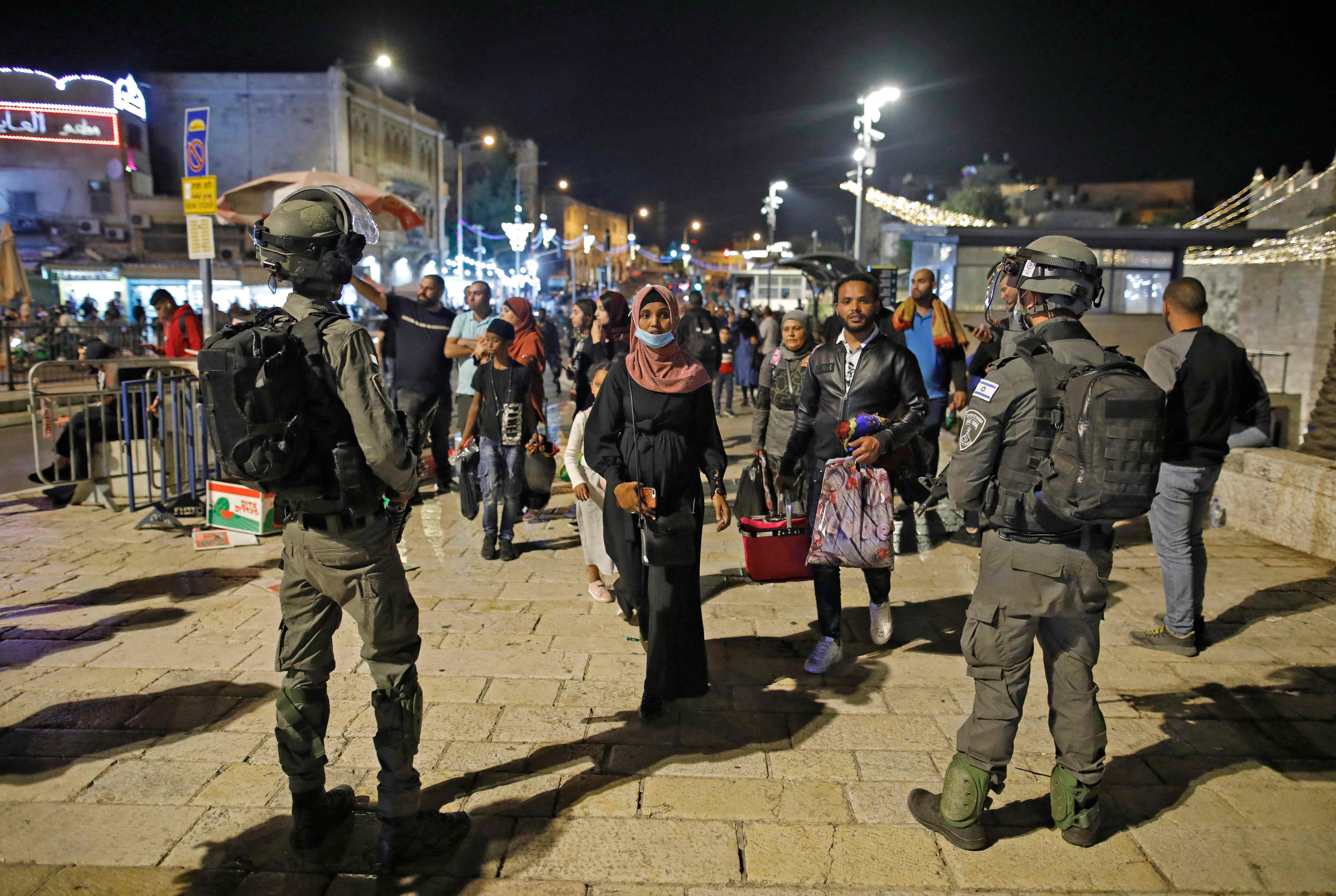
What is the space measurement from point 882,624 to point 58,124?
37.2 m

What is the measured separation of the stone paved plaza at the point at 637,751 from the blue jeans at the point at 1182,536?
31 centimetres

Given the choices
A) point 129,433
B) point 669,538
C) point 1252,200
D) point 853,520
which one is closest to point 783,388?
→ point 853,520

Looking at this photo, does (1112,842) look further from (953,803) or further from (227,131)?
(227,131)

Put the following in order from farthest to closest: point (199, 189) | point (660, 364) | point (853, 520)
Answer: point (199, 189), point (853, 520), point (660, 364)

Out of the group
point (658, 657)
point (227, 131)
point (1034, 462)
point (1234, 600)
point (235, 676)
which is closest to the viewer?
point (1034, 462)

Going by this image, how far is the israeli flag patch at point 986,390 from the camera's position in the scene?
9.68ft

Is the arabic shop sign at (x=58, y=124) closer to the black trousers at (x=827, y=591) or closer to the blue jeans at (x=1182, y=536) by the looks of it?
the black trousers at (x=827, y=591)

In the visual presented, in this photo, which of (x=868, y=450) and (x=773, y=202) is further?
(x=773, y=202)

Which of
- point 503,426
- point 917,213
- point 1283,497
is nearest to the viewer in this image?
point 503,426

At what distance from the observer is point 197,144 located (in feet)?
30.3

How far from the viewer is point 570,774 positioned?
139 inches

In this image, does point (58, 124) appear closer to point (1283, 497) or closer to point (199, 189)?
point (199, 189)

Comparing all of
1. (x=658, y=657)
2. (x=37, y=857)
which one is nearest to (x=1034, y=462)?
(x=658, y=657)

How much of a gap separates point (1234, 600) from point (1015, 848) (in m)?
3.72
